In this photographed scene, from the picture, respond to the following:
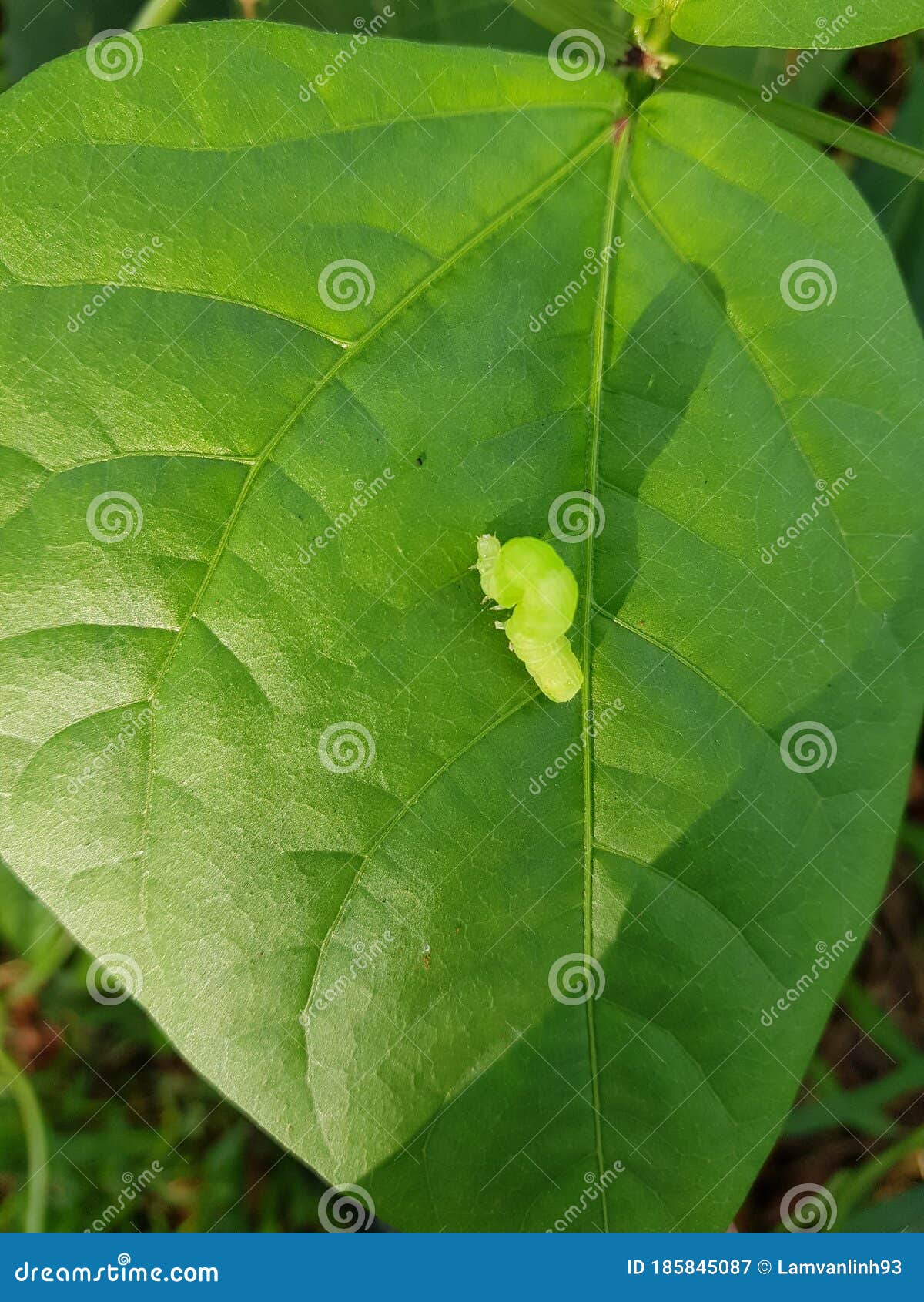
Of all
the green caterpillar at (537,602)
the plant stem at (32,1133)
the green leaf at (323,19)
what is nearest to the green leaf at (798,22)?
the green leaf at (323,19)

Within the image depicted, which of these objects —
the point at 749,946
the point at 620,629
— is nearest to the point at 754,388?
the point at 620,629

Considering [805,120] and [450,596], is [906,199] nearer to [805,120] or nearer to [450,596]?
[805,120]

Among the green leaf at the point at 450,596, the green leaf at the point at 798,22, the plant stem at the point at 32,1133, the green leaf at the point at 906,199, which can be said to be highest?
the green leaf at the point at 906,199

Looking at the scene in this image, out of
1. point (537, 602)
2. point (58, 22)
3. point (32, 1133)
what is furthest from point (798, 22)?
point (32, 1133)

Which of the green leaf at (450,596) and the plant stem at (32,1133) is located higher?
the green leaf at (450,596)

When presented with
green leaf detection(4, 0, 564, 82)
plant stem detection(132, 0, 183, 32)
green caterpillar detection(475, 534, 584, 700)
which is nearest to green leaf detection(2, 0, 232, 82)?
green leaf detection(4, 0, 564, 82)

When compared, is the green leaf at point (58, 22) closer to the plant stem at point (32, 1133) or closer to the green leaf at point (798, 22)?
the green leaf at point (798, 22)

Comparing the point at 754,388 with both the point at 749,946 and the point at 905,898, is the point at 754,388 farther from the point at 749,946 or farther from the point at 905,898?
the point at 905,898
